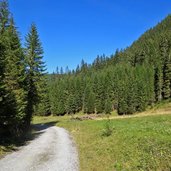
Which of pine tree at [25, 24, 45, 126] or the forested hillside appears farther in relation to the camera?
the forested hillside

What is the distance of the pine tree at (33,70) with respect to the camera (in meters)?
46.6

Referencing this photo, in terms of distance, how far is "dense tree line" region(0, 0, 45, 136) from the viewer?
2717 cm

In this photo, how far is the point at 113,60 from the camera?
167750 millimetres

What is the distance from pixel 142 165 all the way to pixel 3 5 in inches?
1112

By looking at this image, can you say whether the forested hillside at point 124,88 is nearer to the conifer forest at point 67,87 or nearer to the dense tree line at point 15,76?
the conifer forest at point 67,87

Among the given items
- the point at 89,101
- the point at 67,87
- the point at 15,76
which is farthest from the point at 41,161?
the point at 67,87

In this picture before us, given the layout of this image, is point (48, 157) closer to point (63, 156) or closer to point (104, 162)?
point (63, 156)

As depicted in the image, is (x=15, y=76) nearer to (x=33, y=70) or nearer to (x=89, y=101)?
(x=33, y=70)

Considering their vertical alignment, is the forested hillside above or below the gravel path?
above

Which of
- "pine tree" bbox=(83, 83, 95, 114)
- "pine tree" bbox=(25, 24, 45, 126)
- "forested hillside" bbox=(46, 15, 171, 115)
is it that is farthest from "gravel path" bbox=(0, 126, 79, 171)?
"pine tree" bbox=(83, 83, 95, 114)

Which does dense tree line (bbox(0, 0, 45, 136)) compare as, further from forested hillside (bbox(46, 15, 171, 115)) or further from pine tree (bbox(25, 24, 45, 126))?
forested hillside (bbox(46, 15, 171, 115))

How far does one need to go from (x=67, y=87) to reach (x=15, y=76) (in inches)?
3271

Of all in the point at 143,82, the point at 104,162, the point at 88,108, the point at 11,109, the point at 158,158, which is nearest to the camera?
the point at 158,158

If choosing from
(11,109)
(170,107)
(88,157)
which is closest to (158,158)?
(88,157)
